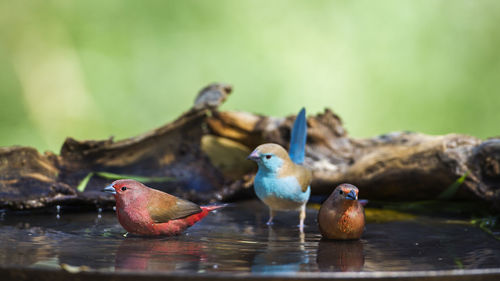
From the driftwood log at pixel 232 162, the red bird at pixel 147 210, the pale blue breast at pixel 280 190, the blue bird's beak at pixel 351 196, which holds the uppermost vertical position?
the driftwood log at pixel 232 162

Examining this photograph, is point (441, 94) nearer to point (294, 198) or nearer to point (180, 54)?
point (180, 54)

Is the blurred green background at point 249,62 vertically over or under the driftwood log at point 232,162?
over

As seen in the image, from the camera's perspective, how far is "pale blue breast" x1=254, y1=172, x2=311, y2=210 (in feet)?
11.6

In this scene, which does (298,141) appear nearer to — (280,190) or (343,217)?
(280,190)

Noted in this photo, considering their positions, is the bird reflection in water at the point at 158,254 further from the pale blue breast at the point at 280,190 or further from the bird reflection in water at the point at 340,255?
the pale blue breast at the point at 280,190

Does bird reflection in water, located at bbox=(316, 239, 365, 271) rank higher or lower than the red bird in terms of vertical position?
lower

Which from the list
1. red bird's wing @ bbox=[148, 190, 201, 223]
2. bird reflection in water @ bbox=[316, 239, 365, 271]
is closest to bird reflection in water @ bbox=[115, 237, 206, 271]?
red bird's wing @ bbox=[148, 190, 201, 223]

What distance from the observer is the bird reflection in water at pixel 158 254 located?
2.25m

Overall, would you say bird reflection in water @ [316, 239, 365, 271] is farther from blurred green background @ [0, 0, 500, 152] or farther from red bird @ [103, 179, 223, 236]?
blurred green background @ [0, 0, 500, 152]

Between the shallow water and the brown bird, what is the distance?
65mm

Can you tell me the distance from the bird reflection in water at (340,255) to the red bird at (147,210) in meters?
0.80

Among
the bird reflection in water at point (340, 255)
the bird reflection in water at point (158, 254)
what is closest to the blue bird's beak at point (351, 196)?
the bird reflection in water at point (340, 255)

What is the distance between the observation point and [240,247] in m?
2.82

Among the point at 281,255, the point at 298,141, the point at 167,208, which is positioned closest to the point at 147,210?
the point at 167,208
